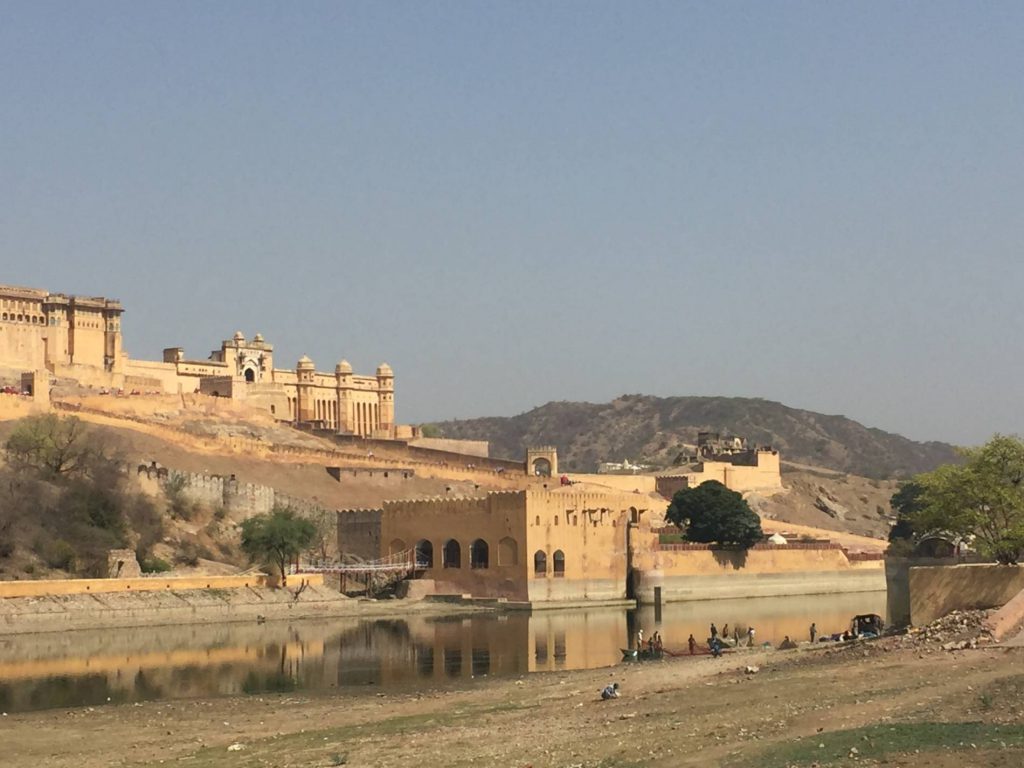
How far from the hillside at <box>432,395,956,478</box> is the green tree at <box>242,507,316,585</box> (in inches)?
4497

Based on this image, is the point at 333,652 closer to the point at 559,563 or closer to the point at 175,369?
the point at 559,563

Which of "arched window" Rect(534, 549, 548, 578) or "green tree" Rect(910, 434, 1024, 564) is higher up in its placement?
"green tree" Rect(910, 434, 1024, 564)

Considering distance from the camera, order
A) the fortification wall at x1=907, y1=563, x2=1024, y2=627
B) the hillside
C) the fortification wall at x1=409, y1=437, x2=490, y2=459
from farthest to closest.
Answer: the hillside → the fortification wall at x1=409, y1=437, x2=490, y2=459 → the fortification wall at x1=907, y1=563, x2=1024, y2=627

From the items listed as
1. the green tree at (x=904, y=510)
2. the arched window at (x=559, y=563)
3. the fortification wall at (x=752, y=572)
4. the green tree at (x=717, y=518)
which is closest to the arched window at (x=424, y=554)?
the arched window at (x=559, y=563)

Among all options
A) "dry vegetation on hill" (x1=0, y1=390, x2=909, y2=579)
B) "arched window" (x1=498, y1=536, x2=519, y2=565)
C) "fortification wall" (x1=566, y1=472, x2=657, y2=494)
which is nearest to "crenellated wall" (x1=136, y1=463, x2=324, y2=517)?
"dry vegetation on hill" (x1=0, y1=390, x2=909, y2=579)

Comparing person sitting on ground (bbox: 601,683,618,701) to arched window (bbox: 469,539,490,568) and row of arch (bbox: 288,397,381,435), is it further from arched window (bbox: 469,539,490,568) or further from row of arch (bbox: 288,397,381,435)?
row of arch (bbox: 288,397,381,435)

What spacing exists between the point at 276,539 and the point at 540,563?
7.32 m

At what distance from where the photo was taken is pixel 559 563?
144 ft

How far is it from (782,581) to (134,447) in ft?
74.4

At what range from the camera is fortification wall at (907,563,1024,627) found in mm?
20906

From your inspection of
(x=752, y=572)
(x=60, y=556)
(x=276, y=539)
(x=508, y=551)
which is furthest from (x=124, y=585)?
(x=752, y=572)

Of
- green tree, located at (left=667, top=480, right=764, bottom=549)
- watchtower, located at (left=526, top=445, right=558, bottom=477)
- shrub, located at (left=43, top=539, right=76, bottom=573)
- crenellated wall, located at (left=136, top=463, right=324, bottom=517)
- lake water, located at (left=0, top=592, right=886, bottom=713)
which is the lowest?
lake water, located at (left=0, top=592, right=886, bottom=713)

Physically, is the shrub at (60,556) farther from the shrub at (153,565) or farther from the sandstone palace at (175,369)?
the sandstone palace at (175,369)

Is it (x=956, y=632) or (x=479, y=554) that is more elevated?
(x=479, y=554)
